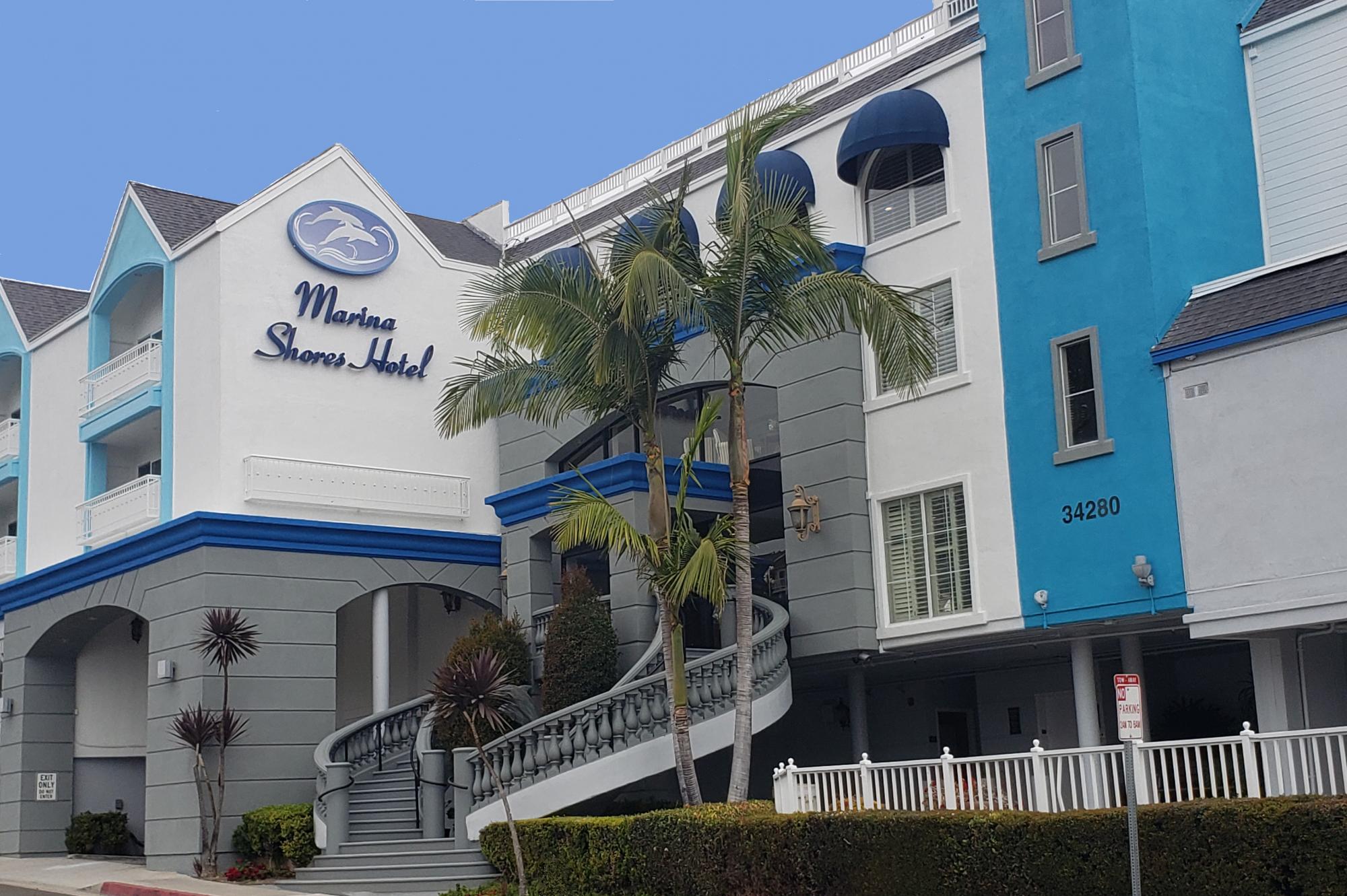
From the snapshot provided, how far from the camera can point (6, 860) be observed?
31.3m

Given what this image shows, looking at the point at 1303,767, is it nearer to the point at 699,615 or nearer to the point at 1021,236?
the point at 1021,236

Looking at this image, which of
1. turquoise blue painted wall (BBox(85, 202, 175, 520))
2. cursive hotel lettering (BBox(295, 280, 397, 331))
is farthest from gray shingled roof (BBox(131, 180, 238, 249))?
cursive hotel lettering (BBox(295, 280, 397, 331))

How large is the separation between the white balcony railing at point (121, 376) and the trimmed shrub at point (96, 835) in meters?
7.94

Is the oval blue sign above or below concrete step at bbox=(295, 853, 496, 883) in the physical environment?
above

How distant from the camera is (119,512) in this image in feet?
98.9

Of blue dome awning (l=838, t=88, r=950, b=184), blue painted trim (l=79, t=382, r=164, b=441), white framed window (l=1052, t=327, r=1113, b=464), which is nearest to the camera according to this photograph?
white framed window (l=1052, t=327, r=1113, b=464)

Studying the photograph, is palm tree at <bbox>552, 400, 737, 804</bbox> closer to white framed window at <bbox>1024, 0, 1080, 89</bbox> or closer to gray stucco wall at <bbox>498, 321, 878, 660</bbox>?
gray stucco wall at <bbox>498, 321, 878, 660</bbox>

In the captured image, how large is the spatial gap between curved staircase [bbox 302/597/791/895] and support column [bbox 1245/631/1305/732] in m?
6.69

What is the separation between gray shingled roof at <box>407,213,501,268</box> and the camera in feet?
112

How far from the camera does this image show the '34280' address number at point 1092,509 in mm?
21000

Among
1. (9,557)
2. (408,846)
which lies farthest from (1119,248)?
(9,557)

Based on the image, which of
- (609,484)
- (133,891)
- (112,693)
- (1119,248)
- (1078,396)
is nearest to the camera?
(1119,248)

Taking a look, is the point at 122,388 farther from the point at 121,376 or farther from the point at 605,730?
the point at 605,730

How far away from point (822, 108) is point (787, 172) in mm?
2091
